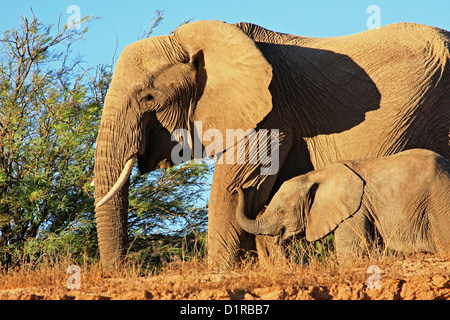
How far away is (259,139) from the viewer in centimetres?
861

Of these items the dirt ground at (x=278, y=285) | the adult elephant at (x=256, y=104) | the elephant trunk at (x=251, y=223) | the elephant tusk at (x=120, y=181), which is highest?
the adult elephant at (x=256, y=104)

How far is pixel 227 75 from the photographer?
28.6 ft

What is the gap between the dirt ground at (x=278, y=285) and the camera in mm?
6449

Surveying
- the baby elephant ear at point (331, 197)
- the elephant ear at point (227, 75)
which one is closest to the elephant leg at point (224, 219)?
the elephant ear at point (227, 75)

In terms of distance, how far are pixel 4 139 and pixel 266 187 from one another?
18.3 feet

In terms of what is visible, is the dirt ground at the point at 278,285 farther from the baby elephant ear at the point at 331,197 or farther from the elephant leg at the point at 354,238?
the baby elephant ear at the point at 331,197

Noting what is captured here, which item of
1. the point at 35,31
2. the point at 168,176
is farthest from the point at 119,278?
the point at 35,31

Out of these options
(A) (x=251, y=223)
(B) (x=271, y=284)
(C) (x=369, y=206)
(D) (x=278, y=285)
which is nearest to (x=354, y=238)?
(C) (x=369, y=206)

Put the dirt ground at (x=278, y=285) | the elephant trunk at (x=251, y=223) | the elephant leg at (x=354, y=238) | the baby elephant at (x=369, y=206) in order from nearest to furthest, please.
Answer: the dirt ground at (x=278, y=285)
the elephant leg at (x=354, y=238)
the baby elephant at (x=369, y=206)
the elephant trunk at (x=251, y=223)

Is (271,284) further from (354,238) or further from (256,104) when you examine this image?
(256,104)

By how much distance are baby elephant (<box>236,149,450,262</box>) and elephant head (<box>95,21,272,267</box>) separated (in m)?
0.99

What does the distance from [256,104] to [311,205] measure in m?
1.26

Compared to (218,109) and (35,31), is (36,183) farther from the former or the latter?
(218,109)

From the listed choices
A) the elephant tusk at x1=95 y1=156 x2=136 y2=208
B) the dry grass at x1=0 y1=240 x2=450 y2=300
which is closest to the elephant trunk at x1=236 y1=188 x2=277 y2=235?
the dry grass at x1=0 y1=240 x2=450 y2=300
